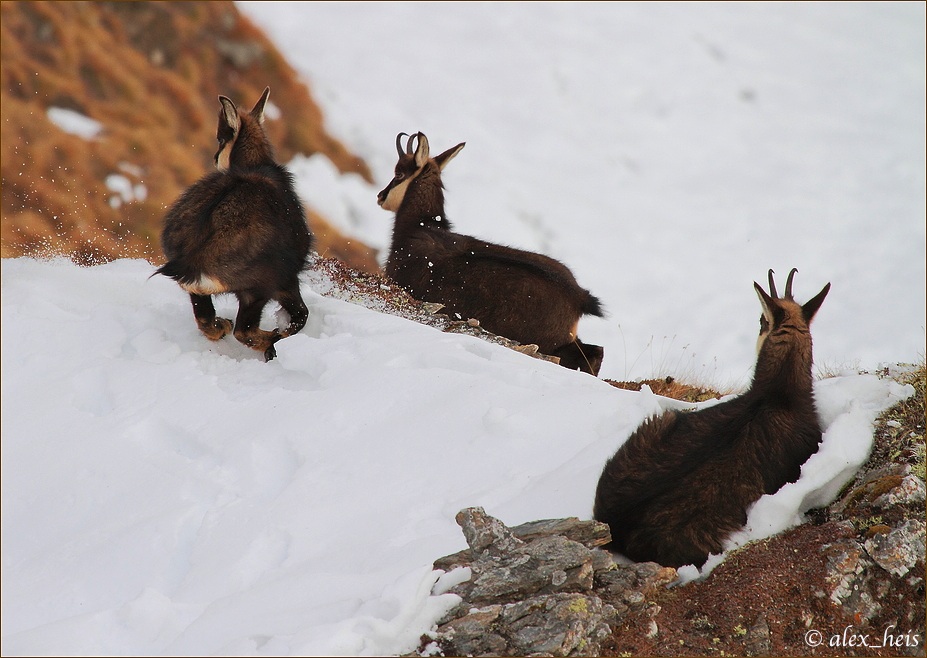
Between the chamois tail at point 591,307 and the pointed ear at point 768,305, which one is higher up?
the chamois tail at point 591,307

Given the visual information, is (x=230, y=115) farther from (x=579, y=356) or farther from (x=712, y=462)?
(x=712, y=462)

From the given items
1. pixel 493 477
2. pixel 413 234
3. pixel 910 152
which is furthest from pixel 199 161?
pixel 910 152

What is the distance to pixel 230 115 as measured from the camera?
727 cm

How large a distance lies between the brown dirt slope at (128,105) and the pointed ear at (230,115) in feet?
34.5

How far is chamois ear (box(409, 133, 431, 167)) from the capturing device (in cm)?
974

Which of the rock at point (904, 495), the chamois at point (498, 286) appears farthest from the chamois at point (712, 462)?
the chamois at point (498, 286)

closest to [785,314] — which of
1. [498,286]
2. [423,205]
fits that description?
[498,286]

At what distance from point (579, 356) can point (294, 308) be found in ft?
11.3

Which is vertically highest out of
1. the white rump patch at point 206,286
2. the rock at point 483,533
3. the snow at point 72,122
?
the snow at point 72,122

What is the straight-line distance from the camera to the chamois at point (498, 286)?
8711 mm

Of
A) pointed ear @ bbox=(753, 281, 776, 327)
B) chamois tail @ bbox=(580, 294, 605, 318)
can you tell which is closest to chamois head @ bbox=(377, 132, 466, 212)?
chamois tail @ bbox=(580, 294, 605, 318)

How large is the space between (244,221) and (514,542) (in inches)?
133

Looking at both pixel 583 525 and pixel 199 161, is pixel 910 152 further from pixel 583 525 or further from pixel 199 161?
pixel 583 525

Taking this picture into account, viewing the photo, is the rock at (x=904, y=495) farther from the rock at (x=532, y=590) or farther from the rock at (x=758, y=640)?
Answer: the rock at (x=532, y=590)
